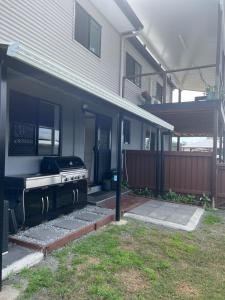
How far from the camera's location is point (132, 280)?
3352 mm

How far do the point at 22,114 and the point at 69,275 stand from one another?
3.33 meters

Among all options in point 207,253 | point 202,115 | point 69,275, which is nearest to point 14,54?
point 69,275

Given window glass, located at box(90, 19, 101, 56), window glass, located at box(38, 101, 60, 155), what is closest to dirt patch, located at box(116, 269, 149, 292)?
window glass, located at box(38, 101, 60, 155)

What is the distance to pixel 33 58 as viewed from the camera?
2820mm

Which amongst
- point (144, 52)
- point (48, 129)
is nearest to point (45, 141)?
point (48, 129)

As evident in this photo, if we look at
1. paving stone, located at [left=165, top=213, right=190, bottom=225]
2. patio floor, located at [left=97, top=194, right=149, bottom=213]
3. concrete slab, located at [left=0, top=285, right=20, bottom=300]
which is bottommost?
paving stone, located at [left=165, top=213, right=190, bottom=225]

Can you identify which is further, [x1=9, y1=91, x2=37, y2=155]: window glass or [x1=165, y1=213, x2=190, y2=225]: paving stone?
[x1=165, y1=213, x2=190, y2=225]: paving stone

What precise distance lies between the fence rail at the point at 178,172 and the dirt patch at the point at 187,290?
5367mm


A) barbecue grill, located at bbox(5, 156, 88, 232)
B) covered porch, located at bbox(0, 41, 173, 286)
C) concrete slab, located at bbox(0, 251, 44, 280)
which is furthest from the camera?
barbecue grill, located at bbox(5, 156, 88, 232)

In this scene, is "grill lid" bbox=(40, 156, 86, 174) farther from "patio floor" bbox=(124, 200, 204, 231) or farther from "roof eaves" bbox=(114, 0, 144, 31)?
"roof eaves" bbox=(114, 0, 144, 31)

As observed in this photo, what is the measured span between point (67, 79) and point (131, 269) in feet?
8.11

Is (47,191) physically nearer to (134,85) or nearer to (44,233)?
(44,233)

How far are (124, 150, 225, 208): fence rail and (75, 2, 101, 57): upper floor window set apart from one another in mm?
3561

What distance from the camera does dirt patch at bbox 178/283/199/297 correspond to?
312 cm
